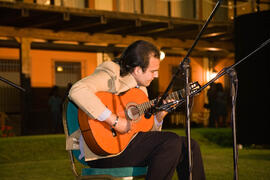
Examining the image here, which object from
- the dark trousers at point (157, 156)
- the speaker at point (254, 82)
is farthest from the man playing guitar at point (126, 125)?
the speaker at point (254, 82)

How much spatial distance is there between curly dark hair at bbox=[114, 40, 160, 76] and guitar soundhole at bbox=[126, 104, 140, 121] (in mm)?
254

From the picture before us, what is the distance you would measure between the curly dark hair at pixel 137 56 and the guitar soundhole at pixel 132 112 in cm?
25

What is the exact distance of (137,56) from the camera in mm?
3006

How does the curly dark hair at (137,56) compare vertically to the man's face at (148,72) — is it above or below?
above

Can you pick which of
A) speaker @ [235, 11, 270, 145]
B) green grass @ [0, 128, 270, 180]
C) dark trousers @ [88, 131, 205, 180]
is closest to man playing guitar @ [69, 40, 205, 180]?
dark trousers @ [88, 131, 205, 180]

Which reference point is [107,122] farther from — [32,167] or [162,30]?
[162,30]

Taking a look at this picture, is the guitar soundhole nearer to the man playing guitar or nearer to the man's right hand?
the man playing guitar

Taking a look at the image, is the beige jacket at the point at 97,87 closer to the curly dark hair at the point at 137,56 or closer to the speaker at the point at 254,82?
the curly dark hair at the point at 137,56

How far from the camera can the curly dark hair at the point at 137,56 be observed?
3002mm

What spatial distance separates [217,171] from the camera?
5.49 meters

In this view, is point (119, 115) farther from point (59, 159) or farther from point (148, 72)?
point (59, 159)

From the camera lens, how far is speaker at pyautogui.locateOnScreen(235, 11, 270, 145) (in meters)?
8.07

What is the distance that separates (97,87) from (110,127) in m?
0.29

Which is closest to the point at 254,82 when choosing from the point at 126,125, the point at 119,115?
the point at 119,115
